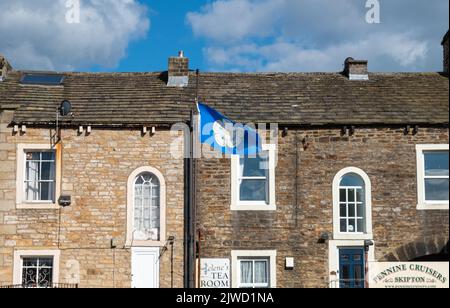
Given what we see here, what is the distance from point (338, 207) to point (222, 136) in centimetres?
378

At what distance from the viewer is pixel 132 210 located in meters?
21.2

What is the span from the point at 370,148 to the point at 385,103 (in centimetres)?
179

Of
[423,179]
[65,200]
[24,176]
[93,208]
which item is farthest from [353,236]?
[24,176]

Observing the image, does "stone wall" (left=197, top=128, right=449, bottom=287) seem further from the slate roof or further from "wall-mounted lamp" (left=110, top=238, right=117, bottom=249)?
"wall-mounted lamp" (left=110, top=238, right=117, bottom=249)

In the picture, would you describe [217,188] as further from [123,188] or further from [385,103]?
[385,103]

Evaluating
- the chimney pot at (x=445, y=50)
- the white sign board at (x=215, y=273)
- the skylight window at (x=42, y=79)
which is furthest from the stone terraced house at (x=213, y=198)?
the chimney pot at (x=445, y=50)

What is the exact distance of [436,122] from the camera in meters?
21.5

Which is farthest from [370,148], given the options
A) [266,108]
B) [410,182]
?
[266,108]

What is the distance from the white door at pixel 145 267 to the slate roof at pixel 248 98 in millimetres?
3540

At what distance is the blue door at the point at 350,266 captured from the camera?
21000 mm

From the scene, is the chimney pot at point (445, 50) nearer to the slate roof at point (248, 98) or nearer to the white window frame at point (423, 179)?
the slate roof at point (248, 98)

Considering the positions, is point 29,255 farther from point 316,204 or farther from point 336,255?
point 336,255

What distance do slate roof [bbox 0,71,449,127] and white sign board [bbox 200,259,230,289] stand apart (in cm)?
404

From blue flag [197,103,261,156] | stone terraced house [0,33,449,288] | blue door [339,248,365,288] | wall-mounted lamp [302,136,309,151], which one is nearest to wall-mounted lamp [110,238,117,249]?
stone terraced house [0,33,449,288]
